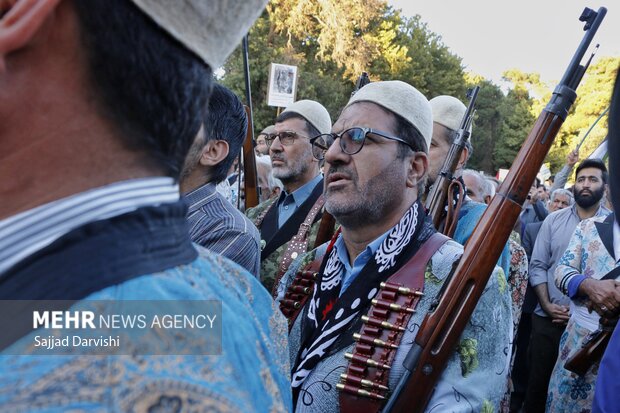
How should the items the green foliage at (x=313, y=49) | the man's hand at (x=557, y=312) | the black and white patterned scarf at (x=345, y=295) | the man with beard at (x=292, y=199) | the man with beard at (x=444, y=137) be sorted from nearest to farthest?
the black and white patterned scarf at (x=345, y=295), the man with beard at (x=292, y=199), the man with beard at (x=444, y=137), the man's hand at (x=557, y=312), the green foliage at (x=313, y=49)

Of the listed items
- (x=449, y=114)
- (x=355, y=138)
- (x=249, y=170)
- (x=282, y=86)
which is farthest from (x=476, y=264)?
(x=282, y=86)

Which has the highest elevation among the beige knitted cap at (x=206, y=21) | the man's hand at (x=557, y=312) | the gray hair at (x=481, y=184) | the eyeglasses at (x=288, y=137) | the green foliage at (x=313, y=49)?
the green foliage at (x=313, y=49)

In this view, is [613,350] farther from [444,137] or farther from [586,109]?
A: [586,109]

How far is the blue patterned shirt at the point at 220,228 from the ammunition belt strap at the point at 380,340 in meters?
0.72

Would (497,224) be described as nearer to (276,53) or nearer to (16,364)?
(16,364)

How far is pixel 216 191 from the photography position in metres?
2.86

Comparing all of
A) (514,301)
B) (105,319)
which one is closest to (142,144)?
(105,319)

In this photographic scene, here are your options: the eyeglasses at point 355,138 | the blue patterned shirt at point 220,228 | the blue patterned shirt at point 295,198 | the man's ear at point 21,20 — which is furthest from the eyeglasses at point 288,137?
the man's ear at point 21,20

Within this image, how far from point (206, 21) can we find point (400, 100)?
192 centimetres

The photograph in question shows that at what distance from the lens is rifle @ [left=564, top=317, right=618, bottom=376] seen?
3.27 meters

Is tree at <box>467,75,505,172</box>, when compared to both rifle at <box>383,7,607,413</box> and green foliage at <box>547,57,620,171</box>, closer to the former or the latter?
green foliage at <box>547,57,620,171</box>

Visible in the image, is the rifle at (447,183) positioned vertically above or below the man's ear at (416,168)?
above

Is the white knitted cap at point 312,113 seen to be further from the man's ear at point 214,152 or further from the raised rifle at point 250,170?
the man's ear at point 214,152

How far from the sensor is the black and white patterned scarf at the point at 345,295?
221cm
